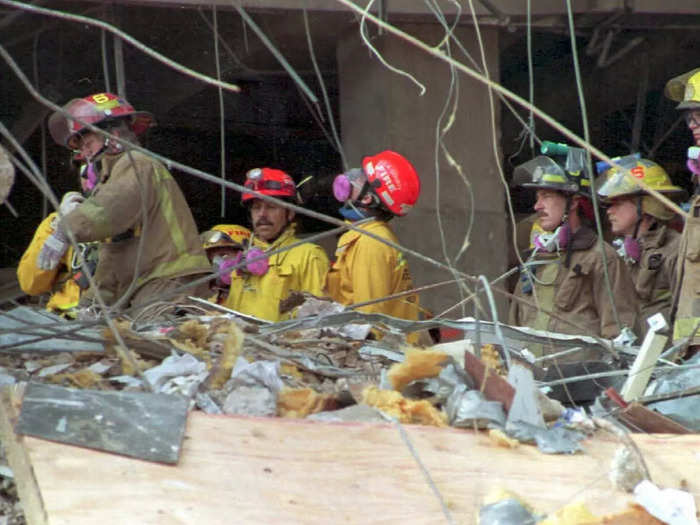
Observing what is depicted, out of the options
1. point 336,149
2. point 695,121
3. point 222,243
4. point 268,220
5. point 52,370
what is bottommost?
point 222,243

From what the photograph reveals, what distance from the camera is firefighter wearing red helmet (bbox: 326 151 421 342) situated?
22.7 ft

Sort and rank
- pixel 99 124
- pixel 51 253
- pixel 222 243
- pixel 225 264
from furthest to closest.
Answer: pixel 222 243 < pixel 225 264 < pixel 99 124 < pixel 51 253

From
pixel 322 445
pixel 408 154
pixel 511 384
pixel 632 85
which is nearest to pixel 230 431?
pixel 322 445

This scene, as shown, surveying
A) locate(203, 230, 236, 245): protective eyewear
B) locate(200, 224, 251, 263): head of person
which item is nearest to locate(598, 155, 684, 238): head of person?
locate(200, 224, 251, 263): head of person

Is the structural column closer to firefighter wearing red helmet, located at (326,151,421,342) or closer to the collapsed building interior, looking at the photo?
the collapsed building interior

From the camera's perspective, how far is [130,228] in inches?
265

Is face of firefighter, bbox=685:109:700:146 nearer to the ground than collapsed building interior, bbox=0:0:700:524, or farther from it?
farther from it

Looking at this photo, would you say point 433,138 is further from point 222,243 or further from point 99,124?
point 99,124

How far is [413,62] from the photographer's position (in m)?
8.63

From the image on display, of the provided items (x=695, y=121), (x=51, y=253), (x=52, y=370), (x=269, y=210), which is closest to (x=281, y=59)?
(x=52, y=370)

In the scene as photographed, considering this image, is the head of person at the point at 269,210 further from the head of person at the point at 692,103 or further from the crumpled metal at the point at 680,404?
the crumpled metal at the point at 680,404

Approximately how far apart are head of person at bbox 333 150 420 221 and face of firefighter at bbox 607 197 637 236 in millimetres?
1111

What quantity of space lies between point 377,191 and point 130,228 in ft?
4.43

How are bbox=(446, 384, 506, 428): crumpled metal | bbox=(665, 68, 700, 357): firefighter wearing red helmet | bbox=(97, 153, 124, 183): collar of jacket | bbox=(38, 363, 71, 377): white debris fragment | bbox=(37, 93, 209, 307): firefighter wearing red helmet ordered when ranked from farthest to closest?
bbox=(97, 153, 124, 183): collar of jacket < bbox=(37, 93, 209, 307): firefighter wearing red helmet < bbox=(665, 68, 700, 357): firefighter wearing red helmet < bbox=(38, 363, 71, 377): white debris fragment < bbox=(446, 384, 506, 428): crumpled metal
